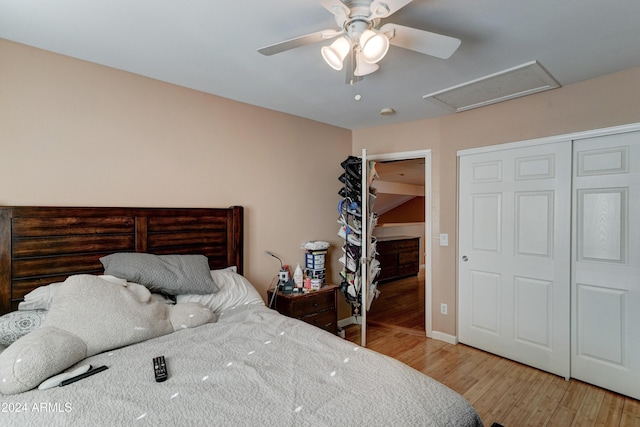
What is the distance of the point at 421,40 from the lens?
1.43 m

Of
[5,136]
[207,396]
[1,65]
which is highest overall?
[1,65]

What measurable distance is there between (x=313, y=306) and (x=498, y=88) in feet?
7.89

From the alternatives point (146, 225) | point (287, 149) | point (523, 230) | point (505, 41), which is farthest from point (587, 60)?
point (146, 225)

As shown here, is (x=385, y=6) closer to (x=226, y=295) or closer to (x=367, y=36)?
(x=367, y=36)

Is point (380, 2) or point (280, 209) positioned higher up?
point (380, 2)

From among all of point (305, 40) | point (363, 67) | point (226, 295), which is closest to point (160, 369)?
point (226, 295)

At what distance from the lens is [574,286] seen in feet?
8.04

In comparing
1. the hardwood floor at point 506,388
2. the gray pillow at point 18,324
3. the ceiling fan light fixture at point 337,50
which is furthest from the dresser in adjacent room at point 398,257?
the gray pillow at point 18,324

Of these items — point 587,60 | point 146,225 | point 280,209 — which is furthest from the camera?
point 280,209

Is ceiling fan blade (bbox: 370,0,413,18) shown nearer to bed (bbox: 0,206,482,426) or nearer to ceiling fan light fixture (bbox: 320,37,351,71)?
ceiling fan light fixture (bbox: 320,37,351,71)

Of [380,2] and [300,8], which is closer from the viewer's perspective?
[380,2]

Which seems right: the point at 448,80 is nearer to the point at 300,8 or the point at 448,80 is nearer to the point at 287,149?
the point at 300,8

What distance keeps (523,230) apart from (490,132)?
0.93 m

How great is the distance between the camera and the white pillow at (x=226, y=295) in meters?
2.09
